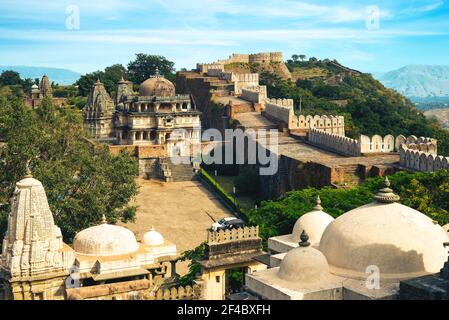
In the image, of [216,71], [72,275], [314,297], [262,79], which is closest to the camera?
[314,297]

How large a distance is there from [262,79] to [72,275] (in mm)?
54015

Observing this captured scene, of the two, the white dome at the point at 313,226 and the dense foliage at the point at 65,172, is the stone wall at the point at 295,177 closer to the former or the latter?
the dense foliage at the point at 65,172

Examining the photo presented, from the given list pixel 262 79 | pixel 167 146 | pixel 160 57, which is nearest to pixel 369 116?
pixel 167 146

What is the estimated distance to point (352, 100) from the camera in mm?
58344

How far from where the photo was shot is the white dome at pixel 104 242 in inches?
642

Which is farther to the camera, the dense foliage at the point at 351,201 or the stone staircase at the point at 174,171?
the stone staircase at the point at 174,171

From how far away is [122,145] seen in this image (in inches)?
1635

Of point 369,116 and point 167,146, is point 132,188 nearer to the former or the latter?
point 167,146

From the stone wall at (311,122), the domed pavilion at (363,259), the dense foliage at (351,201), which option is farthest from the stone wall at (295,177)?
the domed pavilion at (363,259)

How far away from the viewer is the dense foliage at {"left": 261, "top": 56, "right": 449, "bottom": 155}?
46.6m

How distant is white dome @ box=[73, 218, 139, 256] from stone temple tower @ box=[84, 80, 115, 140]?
1177 inches

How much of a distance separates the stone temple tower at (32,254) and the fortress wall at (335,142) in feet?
59.1

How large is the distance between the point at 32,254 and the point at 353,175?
14.9 metres

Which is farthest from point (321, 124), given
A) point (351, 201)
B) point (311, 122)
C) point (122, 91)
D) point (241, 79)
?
point (241, 79)
